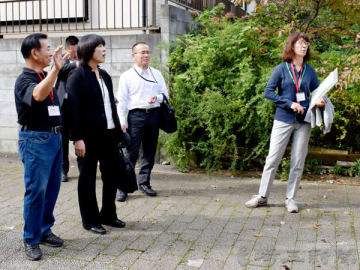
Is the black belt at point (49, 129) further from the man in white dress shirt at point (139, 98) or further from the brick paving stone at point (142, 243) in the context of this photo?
the man in white dress shirt at point (139, 98)

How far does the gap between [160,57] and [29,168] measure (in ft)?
13.8

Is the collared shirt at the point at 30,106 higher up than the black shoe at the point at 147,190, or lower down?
higher up

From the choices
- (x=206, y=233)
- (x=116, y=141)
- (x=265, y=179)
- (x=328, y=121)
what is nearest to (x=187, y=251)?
(x=206, y=233)

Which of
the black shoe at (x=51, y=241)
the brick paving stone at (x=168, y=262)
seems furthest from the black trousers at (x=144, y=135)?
the brick paving stone at (x=168, y=262)

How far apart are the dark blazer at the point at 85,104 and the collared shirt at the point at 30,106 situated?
0.34 m

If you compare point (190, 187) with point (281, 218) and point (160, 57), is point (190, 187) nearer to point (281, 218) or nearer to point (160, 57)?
point (281, 218)

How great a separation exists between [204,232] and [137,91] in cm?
212

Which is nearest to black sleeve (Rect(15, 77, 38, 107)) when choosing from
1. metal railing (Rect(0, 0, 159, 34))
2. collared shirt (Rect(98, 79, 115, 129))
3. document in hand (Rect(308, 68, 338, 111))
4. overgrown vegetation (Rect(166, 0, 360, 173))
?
collared shirt (Rect(98, 79, 115, 129))

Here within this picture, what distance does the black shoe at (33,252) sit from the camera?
372cm

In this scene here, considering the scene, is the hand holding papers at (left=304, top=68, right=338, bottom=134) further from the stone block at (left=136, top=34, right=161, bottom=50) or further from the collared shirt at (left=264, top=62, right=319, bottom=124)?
the stone block at (left=136, top=34, right=161, bottom=50)

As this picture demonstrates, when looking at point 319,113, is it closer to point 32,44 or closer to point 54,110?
point 54,110

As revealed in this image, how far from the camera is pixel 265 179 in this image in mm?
5184

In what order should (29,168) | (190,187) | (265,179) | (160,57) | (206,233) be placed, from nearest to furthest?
(29,168)
(206,233)
(265,179)
(190,187)
(160,57)

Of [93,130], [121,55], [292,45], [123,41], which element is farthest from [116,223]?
[123,41]
